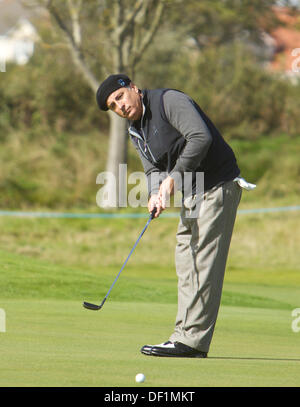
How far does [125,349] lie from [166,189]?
1.01 metres

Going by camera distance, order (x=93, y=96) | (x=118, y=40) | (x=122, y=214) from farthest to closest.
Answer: (x=93, y=96), (x=118, y=40), (x=122, y=214)

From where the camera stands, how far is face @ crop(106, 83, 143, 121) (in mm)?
5328

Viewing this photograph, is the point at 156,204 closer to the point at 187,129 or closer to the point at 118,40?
the point at 187,129

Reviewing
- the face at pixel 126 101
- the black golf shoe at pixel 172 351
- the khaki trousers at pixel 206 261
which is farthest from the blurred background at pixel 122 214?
the face at pixel 126 101

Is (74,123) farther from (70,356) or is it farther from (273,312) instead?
(70,356)

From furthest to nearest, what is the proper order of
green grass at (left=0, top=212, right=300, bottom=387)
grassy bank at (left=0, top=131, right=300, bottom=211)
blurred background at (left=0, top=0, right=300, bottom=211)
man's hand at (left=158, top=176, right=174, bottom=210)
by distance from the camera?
1. grassy bank at (left=0, top=131, right=300, bottom=211)
2. blurred background at (left=0, top=0, right=300, bottom=211)
3. man's hand at (left=158, top=176, right=174, bottom=210)
4. green grass at (left=0, top=212, right=300, bottom=387)

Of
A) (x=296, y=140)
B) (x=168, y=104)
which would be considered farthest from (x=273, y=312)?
(x=296, y=140)

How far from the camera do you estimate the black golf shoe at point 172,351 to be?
5142 millimetres

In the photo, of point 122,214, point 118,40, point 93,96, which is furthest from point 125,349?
point 93,96

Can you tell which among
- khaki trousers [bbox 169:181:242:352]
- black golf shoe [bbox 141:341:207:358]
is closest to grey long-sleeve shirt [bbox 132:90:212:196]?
khaki trousers [bbox 169:181:242:352]

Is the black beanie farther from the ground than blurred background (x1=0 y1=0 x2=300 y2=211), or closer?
closer

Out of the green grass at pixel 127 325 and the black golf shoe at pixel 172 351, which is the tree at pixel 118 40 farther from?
the black golf shoe at pixel 172 351

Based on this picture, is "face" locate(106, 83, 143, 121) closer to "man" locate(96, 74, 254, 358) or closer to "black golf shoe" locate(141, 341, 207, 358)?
"man" locate(96, 74, 254, 358)

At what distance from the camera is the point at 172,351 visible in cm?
524
